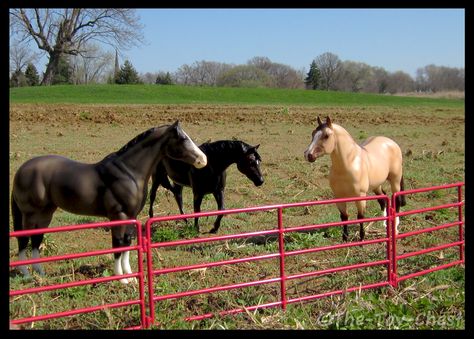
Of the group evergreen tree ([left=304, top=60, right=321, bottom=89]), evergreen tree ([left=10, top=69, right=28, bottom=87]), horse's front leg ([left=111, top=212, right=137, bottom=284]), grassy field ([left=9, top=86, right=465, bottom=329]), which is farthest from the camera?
evergreen tree ([left=304, top=60, right=321, bottom=89])

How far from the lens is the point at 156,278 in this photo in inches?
245

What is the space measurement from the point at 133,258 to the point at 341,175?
3.14 metres

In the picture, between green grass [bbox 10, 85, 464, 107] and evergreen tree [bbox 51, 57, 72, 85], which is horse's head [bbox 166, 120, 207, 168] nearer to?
green grass [bbox 10, 85, 464, 107]

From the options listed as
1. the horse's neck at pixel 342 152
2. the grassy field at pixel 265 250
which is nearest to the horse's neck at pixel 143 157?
the grassy field at pixel 265 250

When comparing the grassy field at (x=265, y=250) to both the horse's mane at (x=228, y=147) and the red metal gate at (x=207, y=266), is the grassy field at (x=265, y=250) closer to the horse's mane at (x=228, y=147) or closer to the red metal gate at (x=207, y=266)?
the red metal gate at (x=207, y=266)

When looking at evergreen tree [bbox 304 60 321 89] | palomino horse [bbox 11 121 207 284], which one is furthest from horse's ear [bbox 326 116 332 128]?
evergreen tree [bbox 304 60 321 89]

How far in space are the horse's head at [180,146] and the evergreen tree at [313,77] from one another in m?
50.6

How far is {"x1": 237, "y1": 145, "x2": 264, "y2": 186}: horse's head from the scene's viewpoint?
837cm

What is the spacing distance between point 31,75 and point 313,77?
1124 inches

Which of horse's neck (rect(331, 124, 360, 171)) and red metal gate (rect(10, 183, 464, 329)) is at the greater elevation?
horse's neck (rect(331, 124, 360, 171))

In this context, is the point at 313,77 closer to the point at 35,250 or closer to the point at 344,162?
the point at 344,162

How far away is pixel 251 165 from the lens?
839 cm

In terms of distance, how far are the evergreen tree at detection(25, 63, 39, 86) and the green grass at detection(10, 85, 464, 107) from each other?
610 inches
